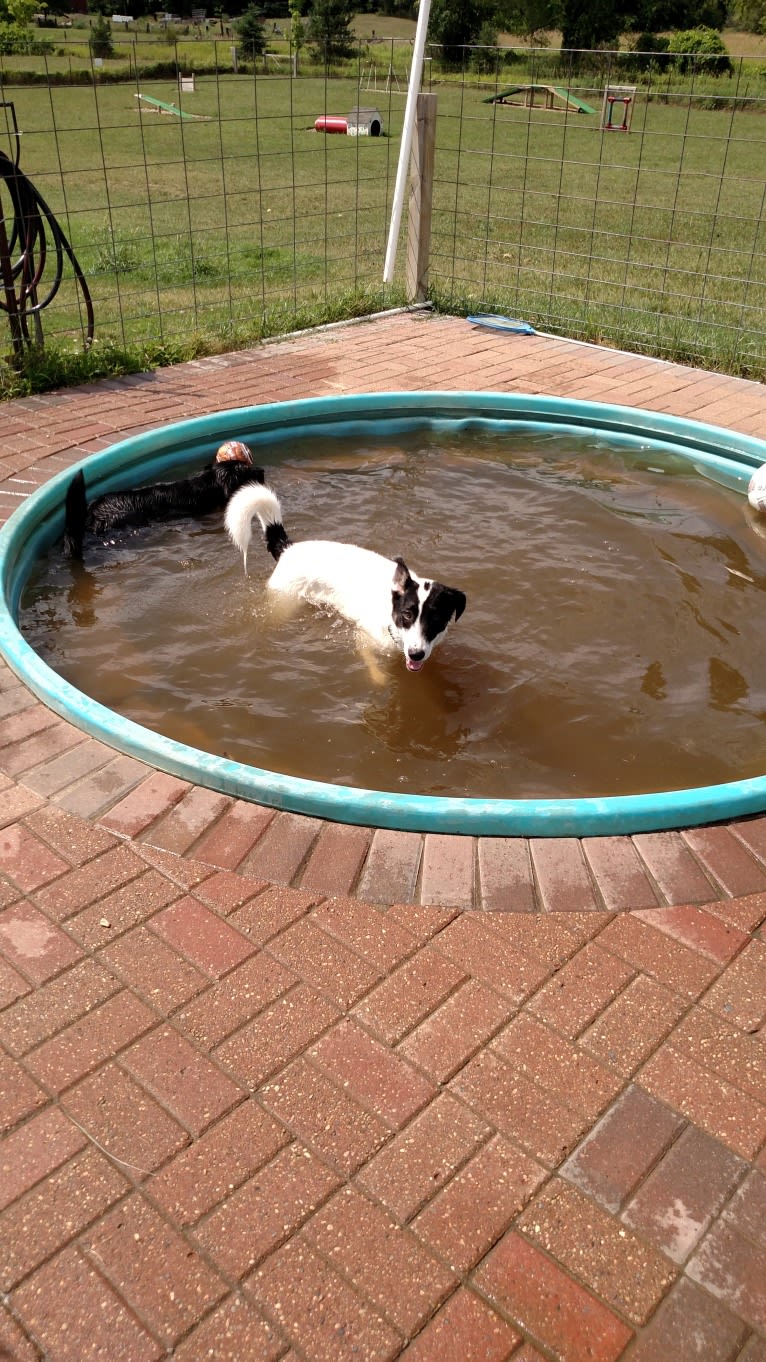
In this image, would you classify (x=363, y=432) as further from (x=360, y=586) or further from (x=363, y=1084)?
(x=363, y=1084)

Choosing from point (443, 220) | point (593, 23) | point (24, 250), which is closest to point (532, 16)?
point (593, 23)

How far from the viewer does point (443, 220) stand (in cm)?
1542

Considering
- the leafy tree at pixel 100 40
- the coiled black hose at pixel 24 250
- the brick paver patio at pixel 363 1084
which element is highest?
the leafy tree at pixel 100 40

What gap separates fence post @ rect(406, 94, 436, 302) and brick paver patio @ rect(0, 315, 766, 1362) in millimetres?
7517

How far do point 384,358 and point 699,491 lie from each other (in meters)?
3.00

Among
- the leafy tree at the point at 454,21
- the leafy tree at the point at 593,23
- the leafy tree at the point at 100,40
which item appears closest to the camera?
the leafy tree at the point at 100,40

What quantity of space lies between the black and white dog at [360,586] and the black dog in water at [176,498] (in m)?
0.82

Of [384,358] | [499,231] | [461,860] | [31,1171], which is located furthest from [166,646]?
[499,231]

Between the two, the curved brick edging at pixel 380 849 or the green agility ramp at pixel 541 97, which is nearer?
the curved brick edging at pixel 380 849

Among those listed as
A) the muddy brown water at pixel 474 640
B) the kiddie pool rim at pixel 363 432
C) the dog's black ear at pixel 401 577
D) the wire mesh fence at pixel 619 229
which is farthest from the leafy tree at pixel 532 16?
the dog's black ear at pixel 401 577

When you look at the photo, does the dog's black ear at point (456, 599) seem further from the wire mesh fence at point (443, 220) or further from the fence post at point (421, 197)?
the fence post at point (421, 197)

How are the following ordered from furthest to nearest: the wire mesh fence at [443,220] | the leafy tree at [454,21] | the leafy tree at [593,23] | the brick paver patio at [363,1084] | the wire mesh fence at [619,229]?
1. the leafy tree at [593,23]
2. the leafy tree at [454,21]
3. the wire mesh fence at [443,220]
4. the wire mesh fence at [619,229]
5. the brick paver patio at [363,1084]

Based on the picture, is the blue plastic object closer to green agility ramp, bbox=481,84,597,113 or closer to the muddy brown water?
green agility ramp, bbox=481,84,597,113

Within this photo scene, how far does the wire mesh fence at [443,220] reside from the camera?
9.09 m
